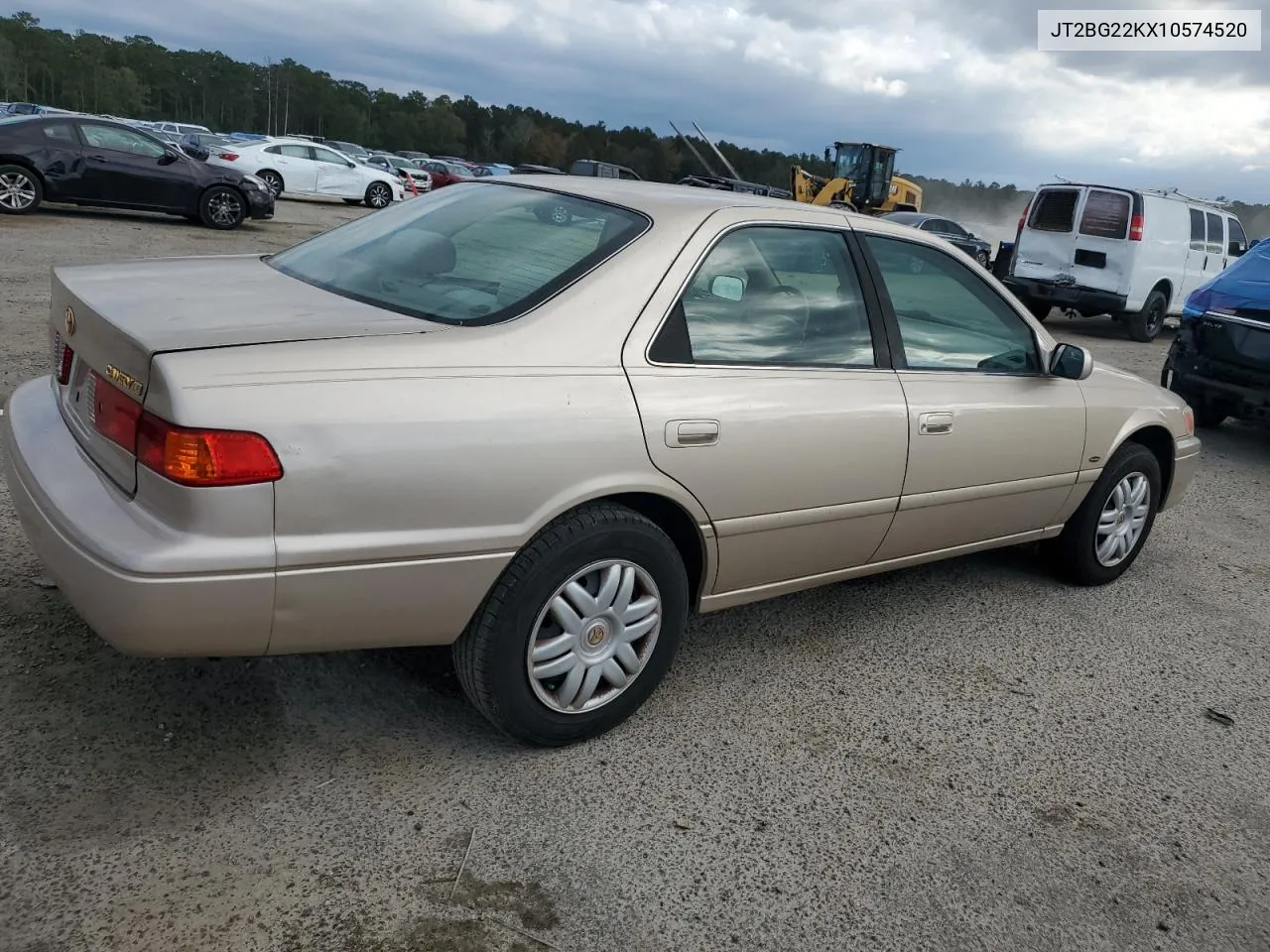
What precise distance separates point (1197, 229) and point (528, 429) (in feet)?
50.5

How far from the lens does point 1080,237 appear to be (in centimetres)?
1401

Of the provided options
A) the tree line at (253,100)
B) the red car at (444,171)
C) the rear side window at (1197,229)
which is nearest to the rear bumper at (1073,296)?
the rear side window at (1197,229)

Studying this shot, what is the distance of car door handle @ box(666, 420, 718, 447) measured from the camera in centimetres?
277

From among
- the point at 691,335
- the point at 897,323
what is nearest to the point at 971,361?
the point at 897,323

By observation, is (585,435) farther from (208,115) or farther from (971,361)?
(208,115)

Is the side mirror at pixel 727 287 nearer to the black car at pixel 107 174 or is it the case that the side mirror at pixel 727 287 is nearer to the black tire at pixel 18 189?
the black car at pixel 107 174

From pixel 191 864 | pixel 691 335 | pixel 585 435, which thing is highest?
pixel 691 335

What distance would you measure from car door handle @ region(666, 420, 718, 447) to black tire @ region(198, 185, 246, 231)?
14.0m

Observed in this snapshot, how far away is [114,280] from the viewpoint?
287 centimetres

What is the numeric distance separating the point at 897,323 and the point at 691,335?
0.96 m

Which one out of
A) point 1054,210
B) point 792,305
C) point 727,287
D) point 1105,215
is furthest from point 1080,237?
point 727,287

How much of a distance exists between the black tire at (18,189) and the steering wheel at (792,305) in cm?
1345

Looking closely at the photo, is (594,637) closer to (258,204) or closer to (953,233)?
(258,204)

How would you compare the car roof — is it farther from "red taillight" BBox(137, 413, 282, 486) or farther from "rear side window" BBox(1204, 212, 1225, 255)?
"rear side window" BBox(1204, 212, 1225, 255)
